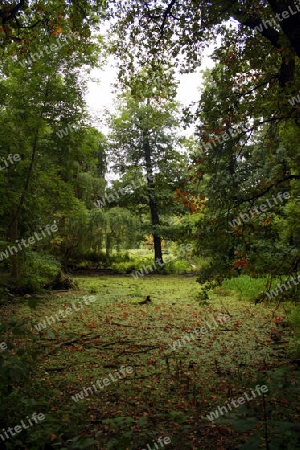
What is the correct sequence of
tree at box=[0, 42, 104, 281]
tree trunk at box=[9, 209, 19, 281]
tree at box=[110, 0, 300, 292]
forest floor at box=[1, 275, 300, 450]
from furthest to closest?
tree trunk at box=[9, 209, 19, 281] → tree at box=[0, 42, 104, 281] → tree at box=[110, 0, 300, 292] → forest floor at box=[1, 275, 300, 450]

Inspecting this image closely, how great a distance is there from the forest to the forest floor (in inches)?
1.0

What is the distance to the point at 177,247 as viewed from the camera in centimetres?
707

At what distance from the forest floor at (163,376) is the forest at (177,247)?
24 mm

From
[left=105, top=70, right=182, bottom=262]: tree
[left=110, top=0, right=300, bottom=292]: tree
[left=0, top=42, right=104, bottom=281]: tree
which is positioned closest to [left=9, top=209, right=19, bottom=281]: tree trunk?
[left=0, top=42, right=104, bottom=281]: tree

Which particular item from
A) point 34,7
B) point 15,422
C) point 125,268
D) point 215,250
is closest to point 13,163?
point 34,7

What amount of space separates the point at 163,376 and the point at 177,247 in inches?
119

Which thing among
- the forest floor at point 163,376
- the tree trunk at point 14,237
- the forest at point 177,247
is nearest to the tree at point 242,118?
the forest at point 177,247

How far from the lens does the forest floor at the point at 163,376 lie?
2.79 m

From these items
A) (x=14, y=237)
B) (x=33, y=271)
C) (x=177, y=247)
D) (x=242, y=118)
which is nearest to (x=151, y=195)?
(x=33, y=271)

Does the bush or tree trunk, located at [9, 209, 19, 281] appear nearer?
tree trunk, located at [9, 209, 19, 281]

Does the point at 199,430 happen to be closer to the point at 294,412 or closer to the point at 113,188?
the point at 294,412

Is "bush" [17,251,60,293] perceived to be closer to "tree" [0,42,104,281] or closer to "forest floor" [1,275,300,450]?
"tree" [0,42,104,281]

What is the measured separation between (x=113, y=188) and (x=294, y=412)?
50.5 feet

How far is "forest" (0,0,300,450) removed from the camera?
10.1 ft
